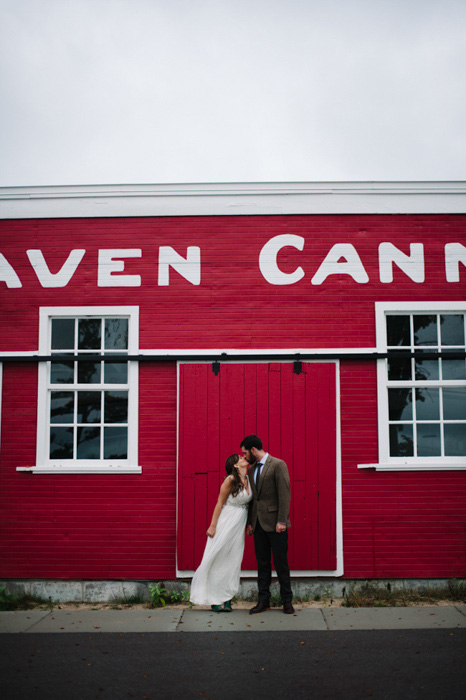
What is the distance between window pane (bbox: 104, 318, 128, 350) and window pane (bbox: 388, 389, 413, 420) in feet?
11.5

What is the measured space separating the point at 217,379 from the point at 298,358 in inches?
41.9

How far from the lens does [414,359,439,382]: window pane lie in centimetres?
816

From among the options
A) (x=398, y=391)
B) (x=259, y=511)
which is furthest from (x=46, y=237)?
(x=398, y=391)

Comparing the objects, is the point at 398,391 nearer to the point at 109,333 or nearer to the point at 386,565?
the point at 386,565

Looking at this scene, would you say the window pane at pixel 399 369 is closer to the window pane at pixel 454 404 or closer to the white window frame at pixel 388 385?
the white window frame at pixel 388 385

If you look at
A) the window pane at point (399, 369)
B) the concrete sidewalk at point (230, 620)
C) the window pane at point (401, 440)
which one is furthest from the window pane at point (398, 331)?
the concrete sidewalk at point (230, 620)

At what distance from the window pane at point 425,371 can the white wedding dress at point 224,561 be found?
110 inches

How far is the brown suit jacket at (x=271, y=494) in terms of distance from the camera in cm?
686

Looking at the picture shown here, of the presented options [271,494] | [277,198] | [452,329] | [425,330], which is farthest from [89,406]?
[452,329]

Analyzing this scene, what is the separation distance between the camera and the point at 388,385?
805 cm

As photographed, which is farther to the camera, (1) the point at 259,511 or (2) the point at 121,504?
(2) the point at 121,504

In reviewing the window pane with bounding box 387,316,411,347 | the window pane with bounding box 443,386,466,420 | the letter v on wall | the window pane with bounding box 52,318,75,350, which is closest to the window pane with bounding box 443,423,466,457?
the window pane with bounding box 443,386,466,420

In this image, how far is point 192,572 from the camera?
306 inches

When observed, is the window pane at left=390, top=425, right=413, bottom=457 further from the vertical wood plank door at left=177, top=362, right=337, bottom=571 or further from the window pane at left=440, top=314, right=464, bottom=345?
the window pane at left=440, top=314, right=464, bottom=345
